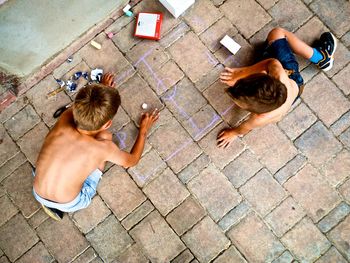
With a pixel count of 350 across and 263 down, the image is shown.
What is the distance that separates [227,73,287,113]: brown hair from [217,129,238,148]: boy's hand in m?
0.73

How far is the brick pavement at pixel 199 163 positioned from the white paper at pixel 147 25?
0.12 meters

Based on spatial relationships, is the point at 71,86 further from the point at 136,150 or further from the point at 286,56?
the point at 286,56

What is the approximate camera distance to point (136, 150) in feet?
12.2

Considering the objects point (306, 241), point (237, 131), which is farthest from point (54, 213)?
point (306, 241)

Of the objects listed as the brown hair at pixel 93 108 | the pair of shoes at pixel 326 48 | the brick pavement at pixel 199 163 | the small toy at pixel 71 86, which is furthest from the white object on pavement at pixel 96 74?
the pair of shoes at pixel 326 48

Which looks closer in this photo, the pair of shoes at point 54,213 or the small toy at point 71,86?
the pair of shoes at point 54,213

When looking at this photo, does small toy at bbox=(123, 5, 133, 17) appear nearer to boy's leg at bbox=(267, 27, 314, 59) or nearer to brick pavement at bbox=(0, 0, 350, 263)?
brick pavement at bbox=(0, 0, 350, 263)

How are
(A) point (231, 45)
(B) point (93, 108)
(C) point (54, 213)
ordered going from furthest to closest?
(A) point (231, 45), (C) point (54, 213), (B) point (93, 108)

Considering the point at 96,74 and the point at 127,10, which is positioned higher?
the point at 127,10

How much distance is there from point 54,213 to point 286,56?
2.85m

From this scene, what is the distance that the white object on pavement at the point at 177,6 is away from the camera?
407 cm

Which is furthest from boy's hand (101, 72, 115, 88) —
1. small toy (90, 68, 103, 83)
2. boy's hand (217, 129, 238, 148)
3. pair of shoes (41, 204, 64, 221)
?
pair of shoes (41, 204, 64, 221)

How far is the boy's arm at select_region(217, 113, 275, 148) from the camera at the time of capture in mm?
3674

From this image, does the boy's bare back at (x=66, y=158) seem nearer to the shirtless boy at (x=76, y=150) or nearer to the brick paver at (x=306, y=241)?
the shirtless boy at (x=76, y=150)
